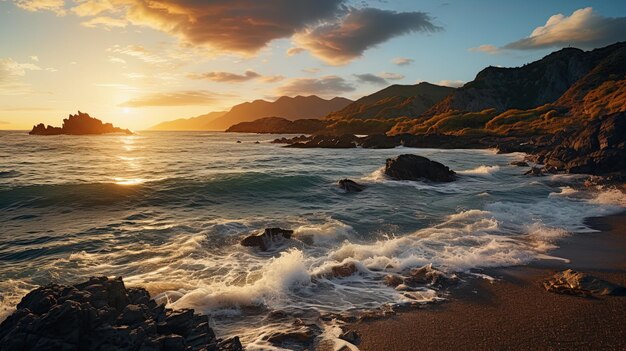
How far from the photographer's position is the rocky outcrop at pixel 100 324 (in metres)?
7.39

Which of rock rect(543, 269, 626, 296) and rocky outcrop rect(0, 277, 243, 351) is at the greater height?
rocky outcrop rect(0, 277, 243, 351)

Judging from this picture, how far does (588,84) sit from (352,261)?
148 m

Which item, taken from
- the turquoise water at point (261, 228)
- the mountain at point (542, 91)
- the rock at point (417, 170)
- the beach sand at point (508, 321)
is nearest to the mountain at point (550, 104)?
the mountain at point (542, 91)

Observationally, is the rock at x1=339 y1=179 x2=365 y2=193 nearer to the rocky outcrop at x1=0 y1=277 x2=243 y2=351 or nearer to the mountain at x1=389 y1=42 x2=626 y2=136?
the rocky outcrop at x1=0 y1=277 x2=243 y2=351

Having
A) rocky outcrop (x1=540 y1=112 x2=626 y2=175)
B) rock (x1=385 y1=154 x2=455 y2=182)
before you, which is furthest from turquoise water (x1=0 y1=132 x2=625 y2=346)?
rocky outcrop (x1=540 y1=112 x2=626 y2=175)

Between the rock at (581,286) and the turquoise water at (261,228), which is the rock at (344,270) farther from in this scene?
the rock at (581,286)

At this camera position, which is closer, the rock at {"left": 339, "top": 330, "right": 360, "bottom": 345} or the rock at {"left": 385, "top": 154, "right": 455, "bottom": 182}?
the rock at {"left": 339, "top": 330, "right": 360, "bottom": 345}

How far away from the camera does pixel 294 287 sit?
42.7 feet

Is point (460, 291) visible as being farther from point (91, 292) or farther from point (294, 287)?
point (91, 292)

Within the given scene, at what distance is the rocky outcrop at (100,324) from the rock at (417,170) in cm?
3292

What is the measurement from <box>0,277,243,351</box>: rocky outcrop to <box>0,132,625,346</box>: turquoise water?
4.88 ft

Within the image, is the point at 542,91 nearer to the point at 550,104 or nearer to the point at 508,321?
the point at 550,104

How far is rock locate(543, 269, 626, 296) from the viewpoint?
11641 millimetres

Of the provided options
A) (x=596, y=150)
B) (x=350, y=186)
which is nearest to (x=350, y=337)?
(x=350, y=186)
